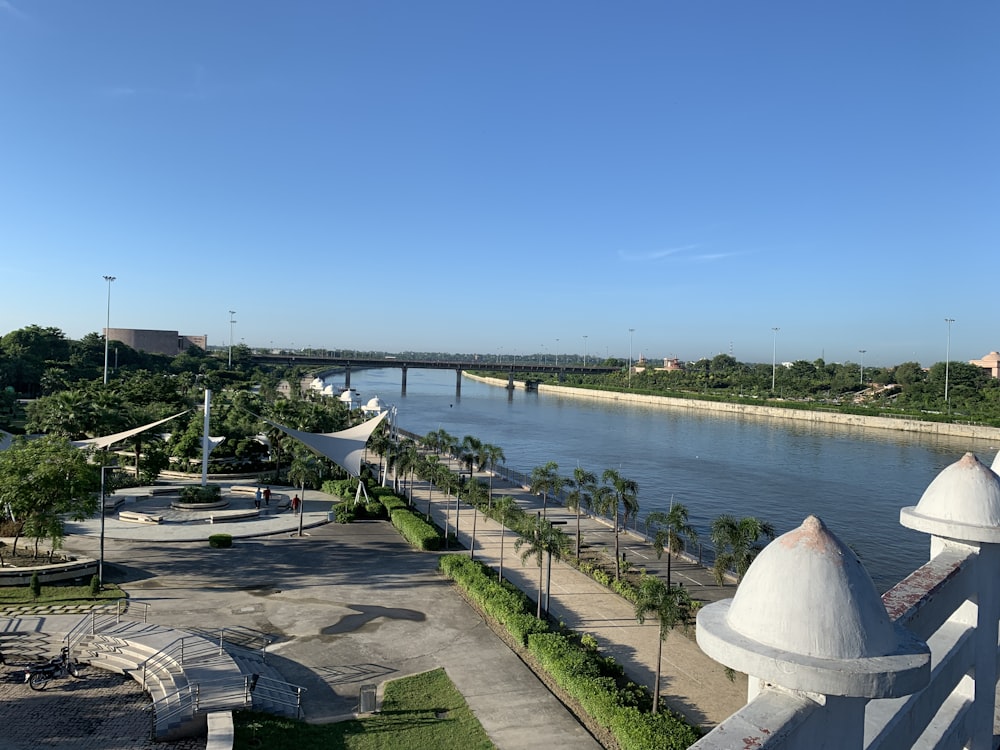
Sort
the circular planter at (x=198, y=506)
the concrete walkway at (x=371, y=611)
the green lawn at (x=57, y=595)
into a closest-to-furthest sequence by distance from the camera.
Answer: the concrete walkway at (x=371, y=611), the green lawn at (x=57, y=595), the circular planter at (x=198, y=506)

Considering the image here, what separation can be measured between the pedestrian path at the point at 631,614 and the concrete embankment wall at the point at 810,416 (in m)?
73.0

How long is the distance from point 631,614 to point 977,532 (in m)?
16.5

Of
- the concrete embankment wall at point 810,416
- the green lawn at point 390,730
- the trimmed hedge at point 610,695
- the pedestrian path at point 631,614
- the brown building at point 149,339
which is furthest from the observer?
the brown building at point 149,339

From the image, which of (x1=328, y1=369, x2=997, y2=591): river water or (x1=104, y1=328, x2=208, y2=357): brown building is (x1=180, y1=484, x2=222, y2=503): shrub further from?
(x1=104, y1=328, x2=208, y2=357): brown building

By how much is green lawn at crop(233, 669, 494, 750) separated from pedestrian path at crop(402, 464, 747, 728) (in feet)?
15.4

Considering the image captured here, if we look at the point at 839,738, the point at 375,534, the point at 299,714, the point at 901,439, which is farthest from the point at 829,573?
the point at 901,439

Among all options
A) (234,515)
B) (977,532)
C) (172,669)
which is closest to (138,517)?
(234,515)

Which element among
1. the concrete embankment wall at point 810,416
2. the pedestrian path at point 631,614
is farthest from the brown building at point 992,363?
the pedestrian path at point 631,614

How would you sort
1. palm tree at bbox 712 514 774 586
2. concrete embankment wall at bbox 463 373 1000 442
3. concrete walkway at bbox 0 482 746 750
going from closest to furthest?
concrete walkway at bbox 0 482 746 750 → palm tree at bbox 712 514 774 586 → concrete embankment wall at bbox 463 373 1000 442

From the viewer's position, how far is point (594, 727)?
45.6 ft

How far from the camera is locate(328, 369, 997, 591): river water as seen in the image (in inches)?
1582

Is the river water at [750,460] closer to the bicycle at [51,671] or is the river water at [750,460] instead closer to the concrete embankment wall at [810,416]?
the concrete embankment wall at [810,416]

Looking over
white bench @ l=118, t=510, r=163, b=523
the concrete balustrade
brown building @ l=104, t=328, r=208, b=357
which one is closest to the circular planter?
white bench @ l=118, t=510, r=163, b=523

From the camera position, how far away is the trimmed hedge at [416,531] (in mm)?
27266
